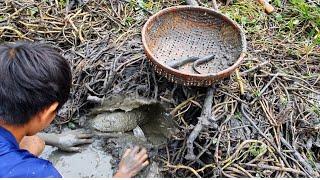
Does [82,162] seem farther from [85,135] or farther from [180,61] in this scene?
[180,61]

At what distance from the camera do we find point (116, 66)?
328 centimetres

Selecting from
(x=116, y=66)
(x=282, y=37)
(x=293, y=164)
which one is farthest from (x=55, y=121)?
(x=282, y=37)

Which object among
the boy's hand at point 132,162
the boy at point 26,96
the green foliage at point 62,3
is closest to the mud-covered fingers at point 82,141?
the boy's hand at point 132,162

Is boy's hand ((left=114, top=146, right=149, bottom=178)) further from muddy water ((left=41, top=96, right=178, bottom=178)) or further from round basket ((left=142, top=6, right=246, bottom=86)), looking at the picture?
round basket ((left=142, top=6, right=246, bottom=86))

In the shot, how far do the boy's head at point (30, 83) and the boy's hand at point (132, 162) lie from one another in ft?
2.17

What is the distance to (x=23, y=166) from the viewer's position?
6.48 feet

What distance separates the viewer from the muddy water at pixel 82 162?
2889 mm

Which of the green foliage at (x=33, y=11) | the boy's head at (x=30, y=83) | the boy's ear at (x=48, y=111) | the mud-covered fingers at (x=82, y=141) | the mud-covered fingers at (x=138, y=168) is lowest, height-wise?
the mud-covered fingers at (x=82, y=141)

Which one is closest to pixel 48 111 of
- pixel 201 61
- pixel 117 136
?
pixel 117 136

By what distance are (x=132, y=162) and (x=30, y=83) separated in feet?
3.01

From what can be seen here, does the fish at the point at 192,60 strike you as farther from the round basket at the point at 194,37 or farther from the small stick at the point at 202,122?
the small stick at the point at 202,122

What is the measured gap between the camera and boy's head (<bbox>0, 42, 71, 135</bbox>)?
6.54 ft

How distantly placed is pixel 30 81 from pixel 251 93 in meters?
1.64

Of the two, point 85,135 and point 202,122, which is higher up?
point 202,122
